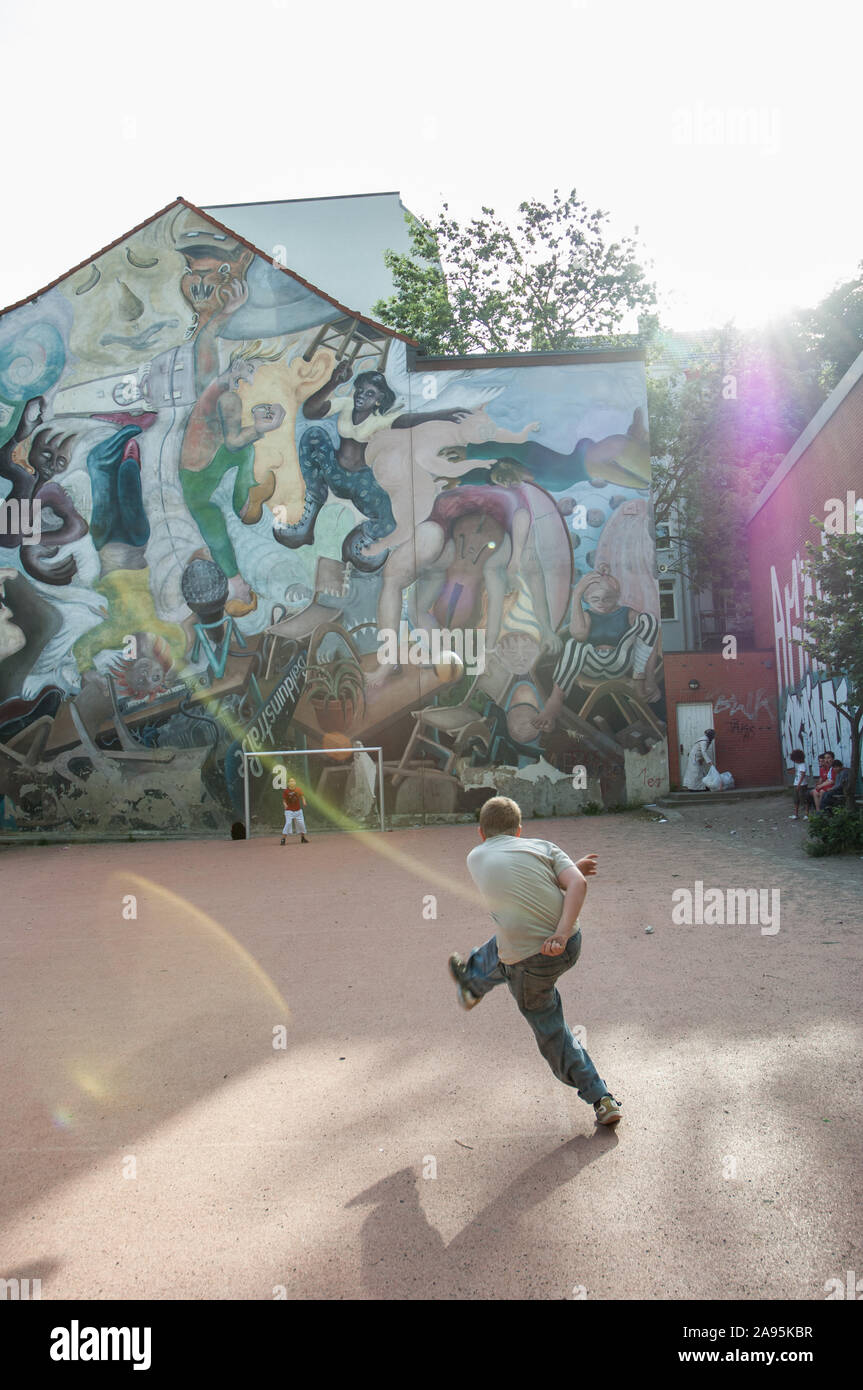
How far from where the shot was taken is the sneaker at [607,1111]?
485 cm

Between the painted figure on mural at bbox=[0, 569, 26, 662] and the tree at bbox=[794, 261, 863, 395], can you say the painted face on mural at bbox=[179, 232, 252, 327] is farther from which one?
the tree at bbox=[794, 261, 863, 395]

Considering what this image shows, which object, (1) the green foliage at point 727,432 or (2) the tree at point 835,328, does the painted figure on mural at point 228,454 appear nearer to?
(1) the green foliage at point 727,432

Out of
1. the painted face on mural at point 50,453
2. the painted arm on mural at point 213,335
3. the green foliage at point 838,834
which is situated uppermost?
the painted arm on mural at point 213,335

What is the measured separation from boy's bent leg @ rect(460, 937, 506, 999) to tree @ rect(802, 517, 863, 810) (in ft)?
31.8

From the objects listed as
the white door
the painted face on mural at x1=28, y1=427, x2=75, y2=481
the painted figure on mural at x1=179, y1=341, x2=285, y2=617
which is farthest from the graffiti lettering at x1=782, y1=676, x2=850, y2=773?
the painted face on mural at x1=28, y1=427, x2=75, y2=481

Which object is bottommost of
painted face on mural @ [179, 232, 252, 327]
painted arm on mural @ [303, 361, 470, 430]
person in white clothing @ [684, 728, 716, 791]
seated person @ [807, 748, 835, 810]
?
person in white clothing @ [684, 728, 716, 791]

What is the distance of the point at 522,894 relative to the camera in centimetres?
488

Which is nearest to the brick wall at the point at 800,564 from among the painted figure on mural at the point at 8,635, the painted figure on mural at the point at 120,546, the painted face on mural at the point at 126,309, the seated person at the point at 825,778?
the seated person at the point at 825,778

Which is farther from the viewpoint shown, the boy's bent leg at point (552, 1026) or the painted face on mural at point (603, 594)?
the painted face on mural at point (603, 594)

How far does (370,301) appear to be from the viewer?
3956cm

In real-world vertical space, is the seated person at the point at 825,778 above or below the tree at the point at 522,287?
below

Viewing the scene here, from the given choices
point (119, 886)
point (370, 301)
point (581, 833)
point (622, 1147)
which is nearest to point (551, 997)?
point (622, 1147)

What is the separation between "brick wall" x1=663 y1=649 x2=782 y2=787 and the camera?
27.8m

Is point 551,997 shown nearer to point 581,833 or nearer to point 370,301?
point 581,833
